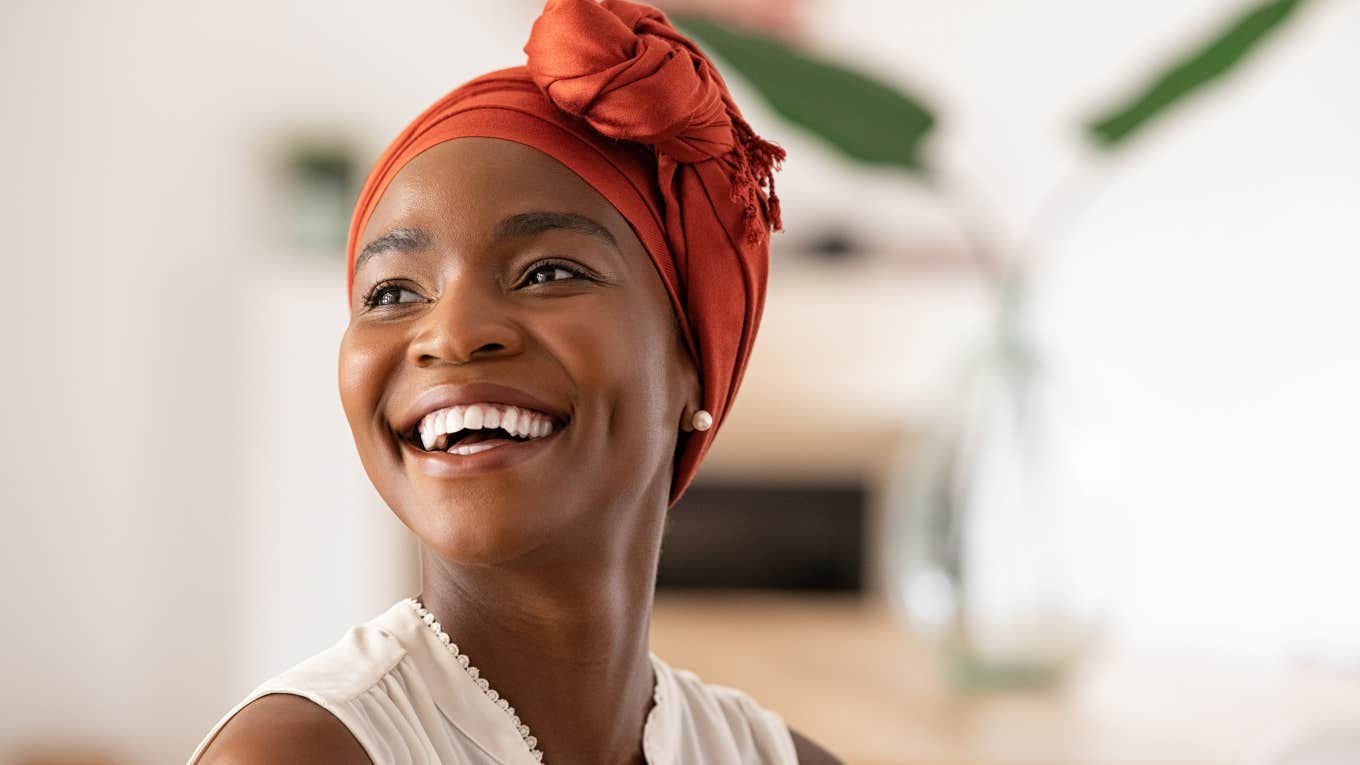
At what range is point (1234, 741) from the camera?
1.83 m

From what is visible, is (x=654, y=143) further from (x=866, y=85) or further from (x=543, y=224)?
(x=866, y=85)

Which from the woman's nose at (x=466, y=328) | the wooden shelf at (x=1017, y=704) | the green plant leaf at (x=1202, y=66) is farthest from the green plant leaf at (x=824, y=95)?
the woman's nose at (x=466, y=328)

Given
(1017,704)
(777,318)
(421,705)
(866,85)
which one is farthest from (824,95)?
(777,318)

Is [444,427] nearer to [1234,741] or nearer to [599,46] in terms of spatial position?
[599,46]

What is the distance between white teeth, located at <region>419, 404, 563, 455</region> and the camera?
77cm

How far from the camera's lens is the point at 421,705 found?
799mm

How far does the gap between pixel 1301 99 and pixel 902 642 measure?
7.71ft

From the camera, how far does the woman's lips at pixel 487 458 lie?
0.76 meters

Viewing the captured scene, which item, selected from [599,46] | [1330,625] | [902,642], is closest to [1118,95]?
[1330,625]

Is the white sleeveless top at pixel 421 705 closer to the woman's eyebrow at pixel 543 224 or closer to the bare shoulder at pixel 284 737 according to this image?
the bare shoulder at pixel 284 737

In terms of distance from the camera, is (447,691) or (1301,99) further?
(1301,99)

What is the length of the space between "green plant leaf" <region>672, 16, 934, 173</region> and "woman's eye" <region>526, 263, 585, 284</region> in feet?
2.98

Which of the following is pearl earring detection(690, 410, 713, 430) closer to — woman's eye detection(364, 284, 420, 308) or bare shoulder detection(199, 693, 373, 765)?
woman's eye detection(364, 284, 420, 308)

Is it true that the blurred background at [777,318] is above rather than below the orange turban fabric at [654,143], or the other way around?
above
